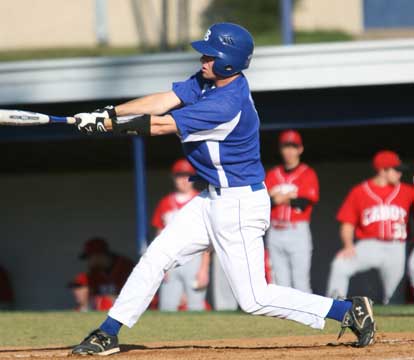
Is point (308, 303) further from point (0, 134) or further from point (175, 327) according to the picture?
point (0, 134)

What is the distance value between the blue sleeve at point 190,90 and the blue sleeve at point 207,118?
1.11ft

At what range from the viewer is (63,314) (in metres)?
8.63

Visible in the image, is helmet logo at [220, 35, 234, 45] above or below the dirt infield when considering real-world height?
above

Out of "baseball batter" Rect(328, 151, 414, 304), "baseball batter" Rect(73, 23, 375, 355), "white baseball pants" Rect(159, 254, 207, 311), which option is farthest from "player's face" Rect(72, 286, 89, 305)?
"baseball batter" Rect(73, 23, 375, 355)

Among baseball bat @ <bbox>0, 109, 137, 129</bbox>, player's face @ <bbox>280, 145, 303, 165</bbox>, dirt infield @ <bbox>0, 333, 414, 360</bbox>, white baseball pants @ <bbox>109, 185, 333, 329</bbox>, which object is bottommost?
dirt infield @ <bbox>0, 333, 414, 360</bbox>

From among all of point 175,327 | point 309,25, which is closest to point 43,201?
point 309,25

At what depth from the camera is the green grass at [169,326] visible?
6777 mm

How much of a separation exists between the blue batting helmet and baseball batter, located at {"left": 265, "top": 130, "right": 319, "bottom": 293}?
3.82m

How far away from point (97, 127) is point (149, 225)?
7.25 m

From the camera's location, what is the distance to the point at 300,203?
9.18m

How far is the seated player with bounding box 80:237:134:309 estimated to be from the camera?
10541 millimetres

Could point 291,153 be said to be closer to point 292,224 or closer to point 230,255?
point 292,224

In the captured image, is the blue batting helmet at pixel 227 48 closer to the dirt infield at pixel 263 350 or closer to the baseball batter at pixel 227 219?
the baseball batter at pixel 227 219

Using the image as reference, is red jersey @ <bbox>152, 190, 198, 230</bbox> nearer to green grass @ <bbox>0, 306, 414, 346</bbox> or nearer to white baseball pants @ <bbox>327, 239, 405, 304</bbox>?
green grass @ <bbox>0, 306, 414, 346</bbox>
